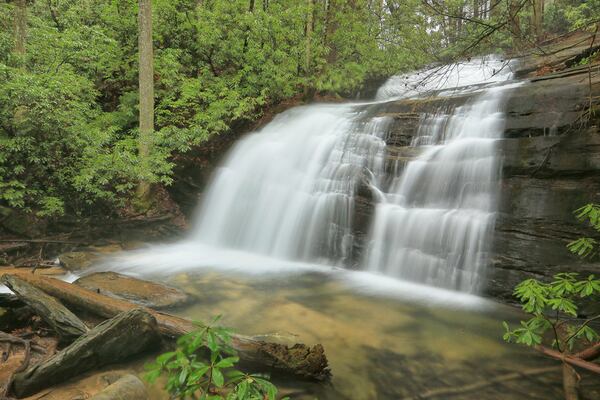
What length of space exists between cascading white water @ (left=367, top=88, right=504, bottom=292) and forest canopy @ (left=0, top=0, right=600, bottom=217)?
5.26 ft

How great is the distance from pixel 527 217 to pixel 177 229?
26.0ft

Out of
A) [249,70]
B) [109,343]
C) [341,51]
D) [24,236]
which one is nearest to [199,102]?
[249,70]

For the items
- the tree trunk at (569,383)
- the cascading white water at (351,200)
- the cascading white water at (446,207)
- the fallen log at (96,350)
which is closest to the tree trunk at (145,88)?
the cascading white water at (351,200)

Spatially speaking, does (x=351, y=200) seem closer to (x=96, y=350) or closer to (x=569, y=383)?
(x=569, y=383)

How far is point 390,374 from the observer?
12.0 ft

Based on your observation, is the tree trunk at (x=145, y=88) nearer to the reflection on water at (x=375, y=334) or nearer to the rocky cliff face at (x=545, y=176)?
the reflection on water at (x=375, y=334)

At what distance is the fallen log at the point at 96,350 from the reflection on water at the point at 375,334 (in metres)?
1.34

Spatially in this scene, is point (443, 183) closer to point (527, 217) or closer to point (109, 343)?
point (527, 217)

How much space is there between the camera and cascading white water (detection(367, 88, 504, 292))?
591 centimetres

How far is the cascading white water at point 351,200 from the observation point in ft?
20.2

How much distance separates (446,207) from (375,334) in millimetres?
3005

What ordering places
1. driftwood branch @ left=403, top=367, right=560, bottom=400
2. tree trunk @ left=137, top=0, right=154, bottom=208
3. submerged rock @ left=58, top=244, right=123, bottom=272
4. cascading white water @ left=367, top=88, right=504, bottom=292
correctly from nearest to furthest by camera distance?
driftwood branch @ left=403, top=367, right=560, bottom=400 < cascading white water @ left=367, top=88, right=504, bottom=292 < submerged rock @ left=58, top=244, right=123, bottom=272 < tree trunk @ left=137, top=0, right=154, bottom=208

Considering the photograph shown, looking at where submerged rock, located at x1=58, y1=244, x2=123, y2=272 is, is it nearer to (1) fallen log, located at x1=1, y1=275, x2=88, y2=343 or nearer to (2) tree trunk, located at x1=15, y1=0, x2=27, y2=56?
(1) fallen log, located at x1=1, y1=275, x2=88, y2=343

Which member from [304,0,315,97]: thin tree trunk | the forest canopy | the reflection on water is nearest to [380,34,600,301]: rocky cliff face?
the reflection on water
